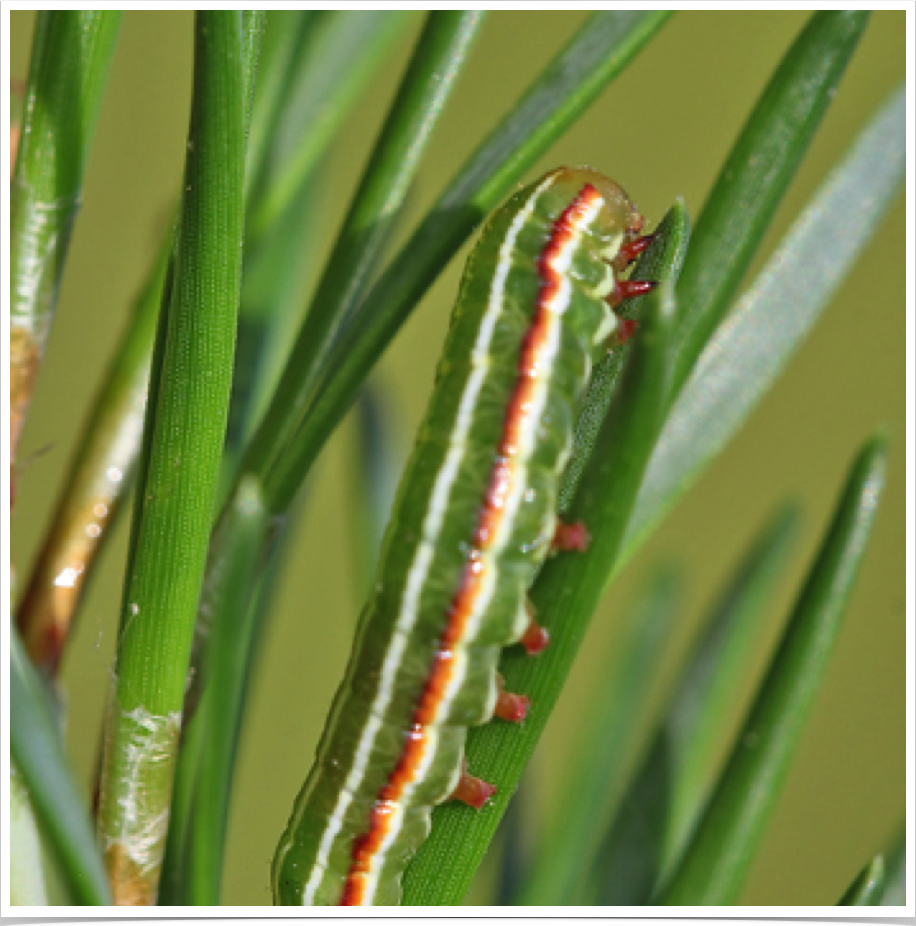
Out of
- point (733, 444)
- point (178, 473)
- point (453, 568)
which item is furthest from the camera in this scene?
point (733, 444)

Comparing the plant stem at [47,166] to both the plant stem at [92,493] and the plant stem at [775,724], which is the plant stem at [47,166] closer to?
the plant stem at [92,493]

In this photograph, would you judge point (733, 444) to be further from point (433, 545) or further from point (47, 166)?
point (47, 166)

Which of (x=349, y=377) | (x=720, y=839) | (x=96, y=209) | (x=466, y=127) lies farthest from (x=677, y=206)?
(x=96, y=209)

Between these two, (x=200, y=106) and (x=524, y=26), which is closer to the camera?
(x=200, y=106)

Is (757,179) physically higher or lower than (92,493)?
higher

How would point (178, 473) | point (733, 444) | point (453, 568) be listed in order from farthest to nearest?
1. point (733, 444)
2. point (453, 568)
3. point (178, 473)

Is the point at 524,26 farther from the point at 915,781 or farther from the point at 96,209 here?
the point at 915,781

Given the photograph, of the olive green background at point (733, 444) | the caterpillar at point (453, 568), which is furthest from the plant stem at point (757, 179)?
the olive green background at point (733, 444)

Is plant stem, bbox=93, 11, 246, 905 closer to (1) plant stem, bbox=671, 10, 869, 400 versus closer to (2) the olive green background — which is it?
(1) plant stem, bbox=671, 10, 869, 400

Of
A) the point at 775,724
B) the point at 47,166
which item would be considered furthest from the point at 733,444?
the point at 47,166
